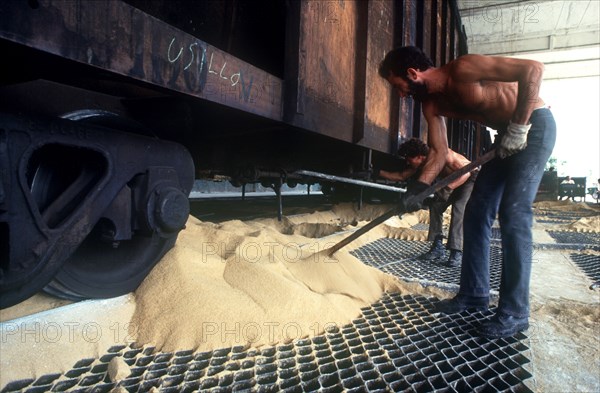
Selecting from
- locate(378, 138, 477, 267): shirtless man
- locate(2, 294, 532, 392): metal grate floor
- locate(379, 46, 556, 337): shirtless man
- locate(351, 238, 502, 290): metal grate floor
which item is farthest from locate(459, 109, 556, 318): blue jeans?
locate(378, 138, 477, 267): shirtless man

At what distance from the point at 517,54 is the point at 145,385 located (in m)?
17.9

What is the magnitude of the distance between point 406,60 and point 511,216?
121cm

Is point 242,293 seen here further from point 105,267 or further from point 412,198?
point 412,198

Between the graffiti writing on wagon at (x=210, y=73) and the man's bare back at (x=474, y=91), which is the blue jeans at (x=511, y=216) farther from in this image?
the graffiti writing on wagon at (x=210, y=73)

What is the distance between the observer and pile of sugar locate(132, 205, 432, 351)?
158 cm

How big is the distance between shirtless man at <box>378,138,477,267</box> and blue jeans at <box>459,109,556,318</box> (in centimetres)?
75

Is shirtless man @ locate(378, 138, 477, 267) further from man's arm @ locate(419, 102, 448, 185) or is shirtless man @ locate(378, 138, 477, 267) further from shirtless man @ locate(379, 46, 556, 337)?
shirtless man @ locate(379, 46, 556, 337)

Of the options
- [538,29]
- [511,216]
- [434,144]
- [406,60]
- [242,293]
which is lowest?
[242,293]

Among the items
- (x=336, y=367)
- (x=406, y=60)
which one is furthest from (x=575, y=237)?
(x=336, y=367)

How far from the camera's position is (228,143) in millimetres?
3309

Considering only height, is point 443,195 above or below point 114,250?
above

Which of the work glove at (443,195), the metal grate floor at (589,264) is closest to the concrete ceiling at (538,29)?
the work glove at (443,195)

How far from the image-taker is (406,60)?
2398 millimetres

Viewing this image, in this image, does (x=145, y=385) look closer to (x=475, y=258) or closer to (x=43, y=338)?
(x=43, y=338)
